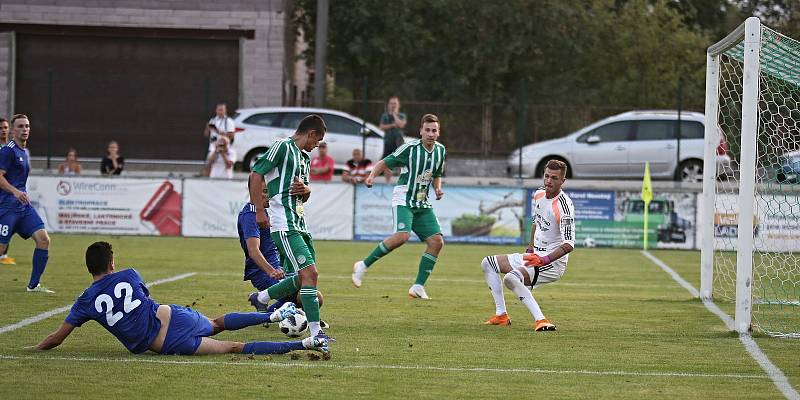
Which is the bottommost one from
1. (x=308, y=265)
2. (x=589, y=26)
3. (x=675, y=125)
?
(x=308, y=265)

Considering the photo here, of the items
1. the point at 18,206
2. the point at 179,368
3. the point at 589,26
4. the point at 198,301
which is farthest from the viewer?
the point at 589,26

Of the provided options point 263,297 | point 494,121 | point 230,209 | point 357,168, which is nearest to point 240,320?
point 263,297

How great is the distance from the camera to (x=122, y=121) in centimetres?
3438

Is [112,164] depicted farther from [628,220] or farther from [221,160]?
[628,220]

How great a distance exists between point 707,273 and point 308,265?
6411 millimetres

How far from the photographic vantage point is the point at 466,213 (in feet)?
84.3

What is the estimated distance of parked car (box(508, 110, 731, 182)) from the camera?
28406mm

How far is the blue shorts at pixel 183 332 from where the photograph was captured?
9.09 metres

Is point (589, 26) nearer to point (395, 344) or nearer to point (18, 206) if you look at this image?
point (18, 206)

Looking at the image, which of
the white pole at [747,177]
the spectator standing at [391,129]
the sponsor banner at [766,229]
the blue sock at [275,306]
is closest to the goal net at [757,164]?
the white pole at [747,177]

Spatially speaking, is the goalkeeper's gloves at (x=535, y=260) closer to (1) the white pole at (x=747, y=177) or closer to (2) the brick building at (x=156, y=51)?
(1) the white pole at (x=747, y=177)

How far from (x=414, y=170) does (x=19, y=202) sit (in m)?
4.70

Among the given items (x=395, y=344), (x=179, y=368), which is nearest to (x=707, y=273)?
(x=395, y=344)

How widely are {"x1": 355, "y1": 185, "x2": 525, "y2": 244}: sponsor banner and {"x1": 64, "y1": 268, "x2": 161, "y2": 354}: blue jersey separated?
16.6 m
